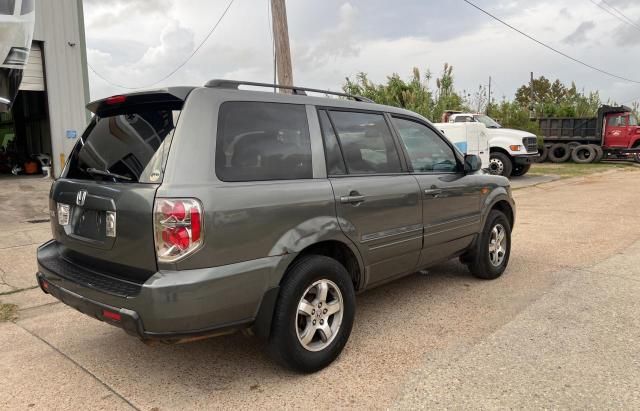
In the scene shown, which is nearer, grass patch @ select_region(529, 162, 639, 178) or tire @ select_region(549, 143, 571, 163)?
grass patch @ select_region(529, 162, 639, 178)

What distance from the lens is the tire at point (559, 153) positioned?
941 inches

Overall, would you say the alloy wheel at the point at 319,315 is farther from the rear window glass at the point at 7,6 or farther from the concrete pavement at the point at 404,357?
the rear window glass at the point at 7,6

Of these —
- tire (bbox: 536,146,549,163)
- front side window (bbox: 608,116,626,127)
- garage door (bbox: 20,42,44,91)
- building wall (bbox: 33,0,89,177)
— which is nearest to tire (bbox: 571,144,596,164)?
tire (bbox: 536,146,549,163)

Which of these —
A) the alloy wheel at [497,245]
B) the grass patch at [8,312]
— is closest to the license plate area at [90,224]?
the grass patch at [8,312]

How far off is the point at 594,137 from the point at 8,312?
24612 millimetres

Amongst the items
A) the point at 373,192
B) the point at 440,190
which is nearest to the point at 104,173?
the point at 373,192

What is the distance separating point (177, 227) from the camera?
258 centimetres

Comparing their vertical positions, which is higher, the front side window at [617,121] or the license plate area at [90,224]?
the front side window at [617,121]

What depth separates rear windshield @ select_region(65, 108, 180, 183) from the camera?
109 inches

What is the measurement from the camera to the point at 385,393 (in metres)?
2.95

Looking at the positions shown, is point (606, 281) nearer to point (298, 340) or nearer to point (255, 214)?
point (298, 340)

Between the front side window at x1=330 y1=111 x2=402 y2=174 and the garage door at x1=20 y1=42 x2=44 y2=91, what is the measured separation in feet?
37.2

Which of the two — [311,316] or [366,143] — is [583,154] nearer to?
[366,143]

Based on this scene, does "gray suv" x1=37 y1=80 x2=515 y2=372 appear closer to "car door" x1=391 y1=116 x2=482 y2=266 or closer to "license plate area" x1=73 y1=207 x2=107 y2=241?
"license plate area" x1=73 y1=207 x2=107 y2=241
